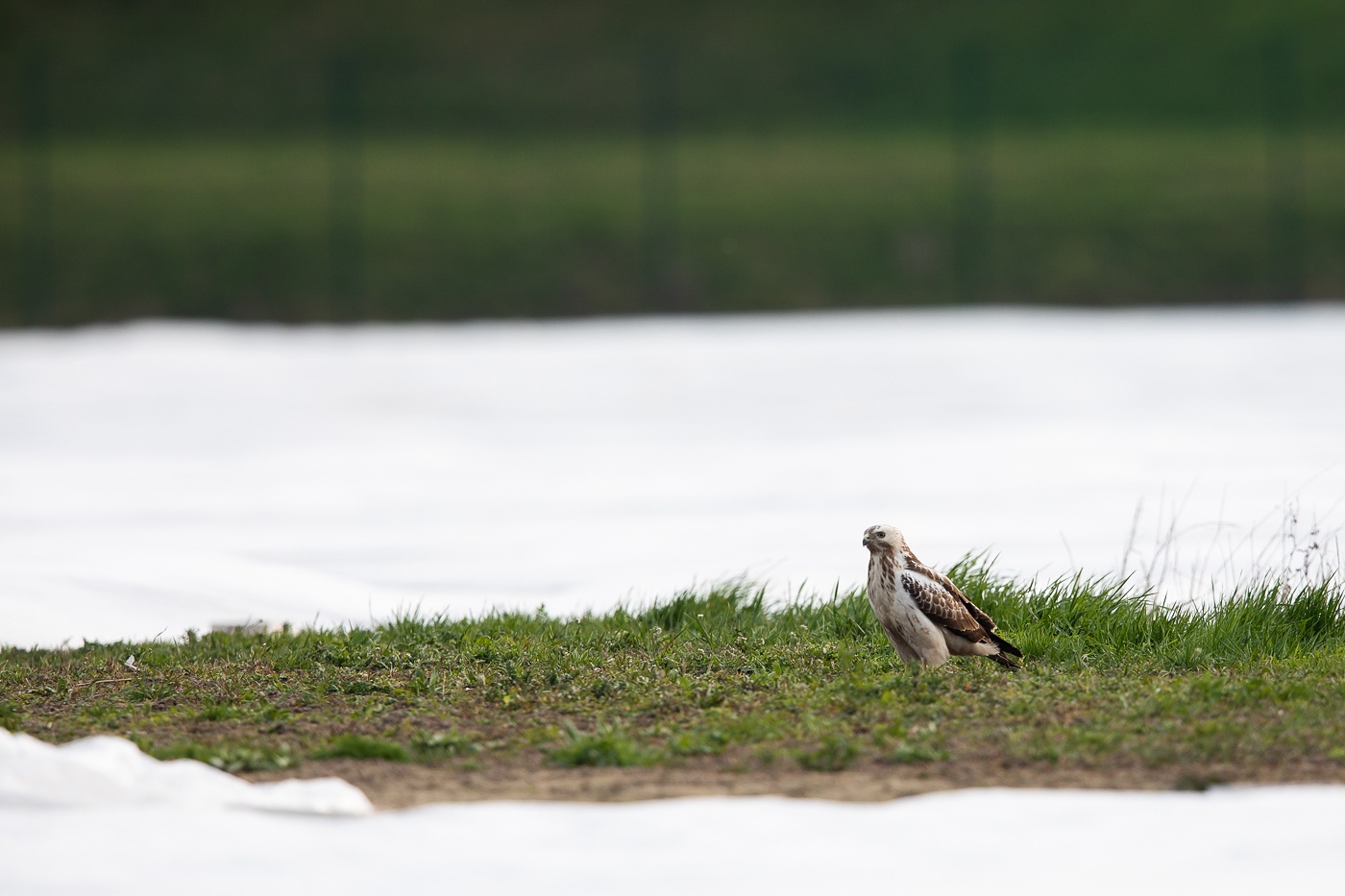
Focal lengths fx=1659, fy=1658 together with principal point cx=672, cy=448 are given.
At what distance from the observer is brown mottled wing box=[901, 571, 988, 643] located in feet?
21.6

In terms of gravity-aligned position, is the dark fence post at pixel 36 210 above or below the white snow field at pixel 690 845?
above

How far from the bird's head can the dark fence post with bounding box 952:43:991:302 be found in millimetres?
20819

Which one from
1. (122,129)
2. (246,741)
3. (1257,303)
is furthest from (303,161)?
(246,741)

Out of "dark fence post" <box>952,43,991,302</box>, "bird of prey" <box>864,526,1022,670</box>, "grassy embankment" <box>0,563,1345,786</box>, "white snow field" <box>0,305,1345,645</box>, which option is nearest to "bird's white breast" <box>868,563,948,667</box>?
"bird of prey" <box>864,526,1022,670</box>

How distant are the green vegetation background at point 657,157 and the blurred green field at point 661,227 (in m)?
0.07

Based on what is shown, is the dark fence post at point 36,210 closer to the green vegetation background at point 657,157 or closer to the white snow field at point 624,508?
the green vegetation background at point 657,157

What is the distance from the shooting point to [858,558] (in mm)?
9570

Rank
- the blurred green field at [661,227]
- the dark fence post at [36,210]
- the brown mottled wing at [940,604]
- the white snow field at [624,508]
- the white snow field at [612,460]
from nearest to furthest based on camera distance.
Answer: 1. the white snow field at [624,508]
2. the brown mottled wing at [940,604]
3. the white snow field at [612,460]
4. the dark fence post at [36,210]
5. the blurred green field at [661,227]

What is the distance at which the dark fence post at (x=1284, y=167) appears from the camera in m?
27.2

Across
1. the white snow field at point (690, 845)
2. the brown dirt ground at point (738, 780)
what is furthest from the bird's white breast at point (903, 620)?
the white snow field at point (690, 845)

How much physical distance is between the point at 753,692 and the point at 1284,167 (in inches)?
1081

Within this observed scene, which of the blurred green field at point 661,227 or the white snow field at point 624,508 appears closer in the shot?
the white snow field at point 624,508

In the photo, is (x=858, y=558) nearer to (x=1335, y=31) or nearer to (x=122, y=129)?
(x=122, y=129)

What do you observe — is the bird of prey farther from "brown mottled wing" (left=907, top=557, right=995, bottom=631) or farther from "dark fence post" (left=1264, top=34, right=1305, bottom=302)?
"dark fence post" (left=1264, top=34, right=1305, bottom=302)
